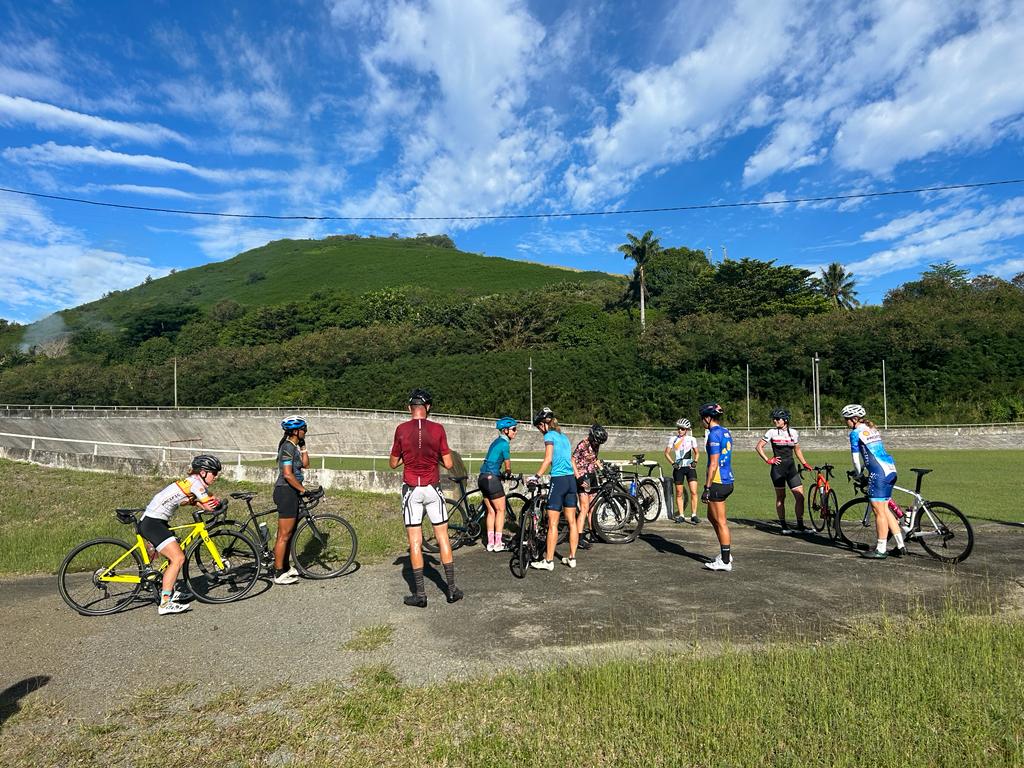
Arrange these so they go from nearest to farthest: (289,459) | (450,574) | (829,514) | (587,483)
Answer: (450,574) < (289,459) < (829,514) < (587,483)

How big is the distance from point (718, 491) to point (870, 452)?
2002 mm

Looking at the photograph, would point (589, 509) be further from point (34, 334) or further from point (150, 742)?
point (34, 334)

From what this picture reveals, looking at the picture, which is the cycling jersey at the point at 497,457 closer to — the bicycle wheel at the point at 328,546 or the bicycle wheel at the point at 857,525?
the bicycle wheel at the point at 328,546

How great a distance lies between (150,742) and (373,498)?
8.56 m

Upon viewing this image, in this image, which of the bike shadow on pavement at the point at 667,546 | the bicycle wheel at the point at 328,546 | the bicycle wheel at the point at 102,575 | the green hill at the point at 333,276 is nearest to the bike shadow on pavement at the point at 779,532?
the bike shadow on pavement at the point at 667,546

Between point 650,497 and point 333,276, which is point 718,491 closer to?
point 650,497

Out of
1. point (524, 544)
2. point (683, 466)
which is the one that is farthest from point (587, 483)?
point (683, 466)

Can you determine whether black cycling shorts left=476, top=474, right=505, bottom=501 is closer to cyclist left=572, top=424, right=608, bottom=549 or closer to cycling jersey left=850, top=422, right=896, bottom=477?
cyclist left=572, top=424, right=608, bottom=549

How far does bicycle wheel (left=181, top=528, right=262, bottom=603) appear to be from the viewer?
6.02 metres

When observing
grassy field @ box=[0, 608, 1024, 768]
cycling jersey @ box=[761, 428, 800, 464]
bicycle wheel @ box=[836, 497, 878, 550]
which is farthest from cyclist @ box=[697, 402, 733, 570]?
cycling jersey @ box=[761, 428, 800, 464]

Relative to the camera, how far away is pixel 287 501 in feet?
20.9

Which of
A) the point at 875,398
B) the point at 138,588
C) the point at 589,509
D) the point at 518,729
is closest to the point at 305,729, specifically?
the point at 518,729

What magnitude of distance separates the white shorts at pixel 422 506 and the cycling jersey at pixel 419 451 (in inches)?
3.0

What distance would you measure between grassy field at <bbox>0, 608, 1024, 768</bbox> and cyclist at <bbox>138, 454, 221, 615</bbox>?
1.71 m
